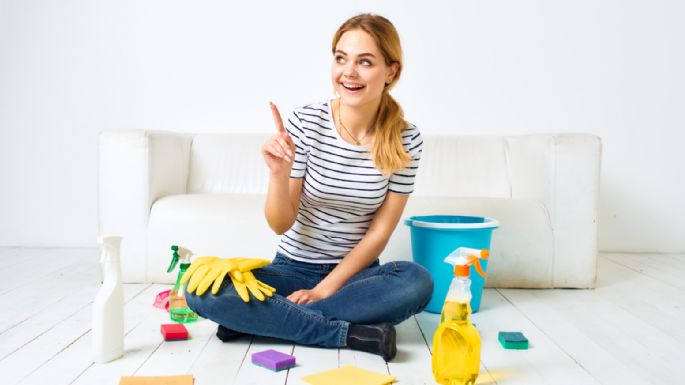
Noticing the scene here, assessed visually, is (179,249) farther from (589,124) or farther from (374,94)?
(589,124)

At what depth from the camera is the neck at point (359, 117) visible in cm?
176

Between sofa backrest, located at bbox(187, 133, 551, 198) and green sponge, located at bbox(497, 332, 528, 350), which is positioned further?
sofa backrest, located at bbox(187, 133, 551, 198)

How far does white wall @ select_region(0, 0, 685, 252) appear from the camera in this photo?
10.6 ft

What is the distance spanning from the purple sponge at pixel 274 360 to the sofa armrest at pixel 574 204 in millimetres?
1306

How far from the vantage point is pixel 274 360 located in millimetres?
1521

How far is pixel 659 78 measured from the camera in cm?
331

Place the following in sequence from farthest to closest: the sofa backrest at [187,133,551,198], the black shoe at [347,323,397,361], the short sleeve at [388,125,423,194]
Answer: the sofa backrest at [187,133,551,198] → the short sleeve at [388,125,423,194] → the black shoe at [347,323,397,361]

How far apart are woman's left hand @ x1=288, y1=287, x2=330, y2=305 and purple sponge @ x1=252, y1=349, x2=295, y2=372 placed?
0.15m

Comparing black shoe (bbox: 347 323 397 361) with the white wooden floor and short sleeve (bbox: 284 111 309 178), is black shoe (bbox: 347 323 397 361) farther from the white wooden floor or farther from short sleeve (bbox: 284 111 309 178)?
short sleeve (bbox: 284 111 309 178)

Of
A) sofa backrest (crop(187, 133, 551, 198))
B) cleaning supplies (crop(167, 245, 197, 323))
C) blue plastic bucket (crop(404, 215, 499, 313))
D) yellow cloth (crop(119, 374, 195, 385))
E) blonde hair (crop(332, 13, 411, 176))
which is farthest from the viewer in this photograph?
sofa backrest (crop(187, 133, 551, 198))

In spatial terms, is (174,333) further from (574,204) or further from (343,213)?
(574,204)

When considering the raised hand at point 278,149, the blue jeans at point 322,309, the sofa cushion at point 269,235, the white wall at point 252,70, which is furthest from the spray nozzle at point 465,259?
the white wall at point 252,70

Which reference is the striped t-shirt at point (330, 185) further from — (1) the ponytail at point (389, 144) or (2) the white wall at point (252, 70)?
(2) the white wall at point (252, 70)

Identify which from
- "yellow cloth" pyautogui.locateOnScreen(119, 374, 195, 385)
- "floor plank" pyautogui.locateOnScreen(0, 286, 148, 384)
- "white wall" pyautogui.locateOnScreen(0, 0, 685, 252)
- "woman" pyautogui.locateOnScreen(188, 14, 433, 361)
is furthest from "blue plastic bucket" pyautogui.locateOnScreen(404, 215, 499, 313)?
"white wall" pyautogui.locateOnScreen(0, 0, 685, 252)
